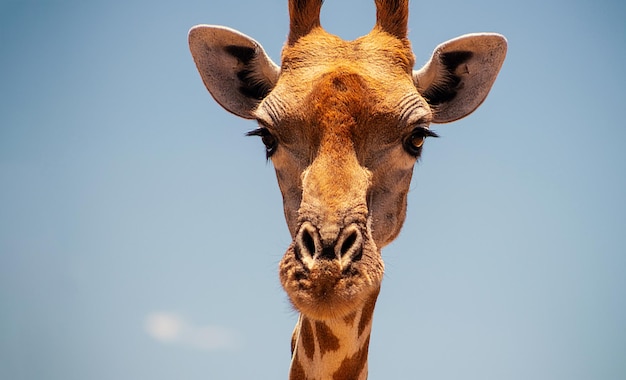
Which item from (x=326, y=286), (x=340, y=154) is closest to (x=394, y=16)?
(x=340, y=154)

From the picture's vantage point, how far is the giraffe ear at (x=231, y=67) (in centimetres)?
939

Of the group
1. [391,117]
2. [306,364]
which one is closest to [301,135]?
[391,117]

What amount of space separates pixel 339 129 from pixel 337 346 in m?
2.22

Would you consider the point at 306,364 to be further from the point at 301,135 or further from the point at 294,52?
the point at 294,52

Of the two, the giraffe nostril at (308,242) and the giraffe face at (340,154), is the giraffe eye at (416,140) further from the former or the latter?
the giraffe nostril at (308,242)

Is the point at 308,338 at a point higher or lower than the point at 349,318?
lower

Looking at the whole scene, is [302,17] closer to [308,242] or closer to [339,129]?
[339,129]

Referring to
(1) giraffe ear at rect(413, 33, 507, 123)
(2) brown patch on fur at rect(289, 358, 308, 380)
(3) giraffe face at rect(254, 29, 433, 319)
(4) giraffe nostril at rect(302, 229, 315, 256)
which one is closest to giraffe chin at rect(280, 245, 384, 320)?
(3) giraffe face at rect(254, 29, 433, 319)

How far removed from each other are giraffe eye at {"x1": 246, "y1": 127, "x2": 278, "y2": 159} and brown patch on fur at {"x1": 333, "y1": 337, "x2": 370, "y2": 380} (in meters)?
2.31

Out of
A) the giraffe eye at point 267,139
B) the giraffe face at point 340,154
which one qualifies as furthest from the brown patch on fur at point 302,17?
the giraffe eye at point 267,139

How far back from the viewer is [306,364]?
26.7 ft

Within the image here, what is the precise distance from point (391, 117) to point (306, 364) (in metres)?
2.73

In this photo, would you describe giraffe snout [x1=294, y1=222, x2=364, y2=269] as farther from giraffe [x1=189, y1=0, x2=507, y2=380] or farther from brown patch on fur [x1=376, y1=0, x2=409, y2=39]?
brown patch on fur [x1=376, y1=0, x2=409, y2=39]

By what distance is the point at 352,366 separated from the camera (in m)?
7.97
